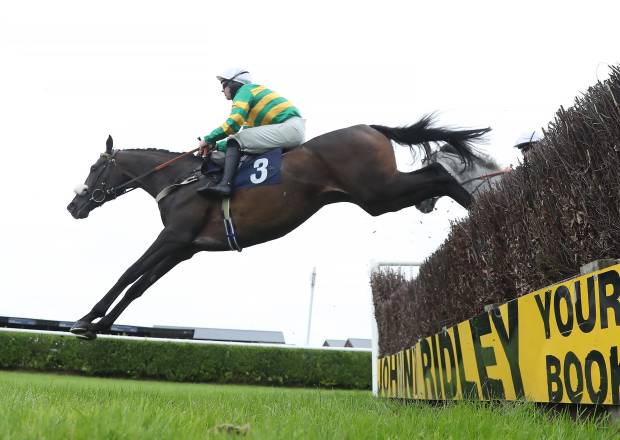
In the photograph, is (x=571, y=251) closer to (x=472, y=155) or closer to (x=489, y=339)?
(x=489, y=339)

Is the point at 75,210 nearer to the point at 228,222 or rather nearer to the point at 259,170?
the point at 228,222

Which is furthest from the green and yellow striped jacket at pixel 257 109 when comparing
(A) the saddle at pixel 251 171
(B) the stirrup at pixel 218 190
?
(B) the stirrup at pixel 218 190

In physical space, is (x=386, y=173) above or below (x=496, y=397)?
above

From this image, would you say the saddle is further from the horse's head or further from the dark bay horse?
the horse's head

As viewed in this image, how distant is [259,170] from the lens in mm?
5633

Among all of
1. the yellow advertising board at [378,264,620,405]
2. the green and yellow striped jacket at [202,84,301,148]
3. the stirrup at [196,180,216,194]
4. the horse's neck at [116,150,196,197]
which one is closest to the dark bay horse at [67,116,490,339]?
the stirrup at [196,180,216,194]

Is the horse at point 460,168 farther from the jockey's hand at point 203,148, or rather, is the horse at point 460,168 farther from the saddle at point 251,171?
the jockey's hand at point 203,148

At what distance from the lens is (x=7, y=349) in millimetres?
15648

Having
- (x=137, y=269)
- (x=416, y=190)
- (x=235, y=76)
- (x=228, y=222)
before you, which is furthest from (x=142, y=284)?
(x=416, y=190)

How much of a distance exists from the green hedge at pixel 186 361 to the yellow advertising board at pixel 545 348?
12449mm

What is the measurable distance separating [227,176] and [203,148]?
706 mm

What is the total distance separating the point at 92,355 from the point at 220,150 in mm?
11551

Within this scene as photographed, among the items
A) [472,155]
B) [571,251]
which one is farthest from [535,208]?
[472,155]

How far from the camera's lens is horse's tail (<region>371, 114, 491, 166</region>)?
6023mm
